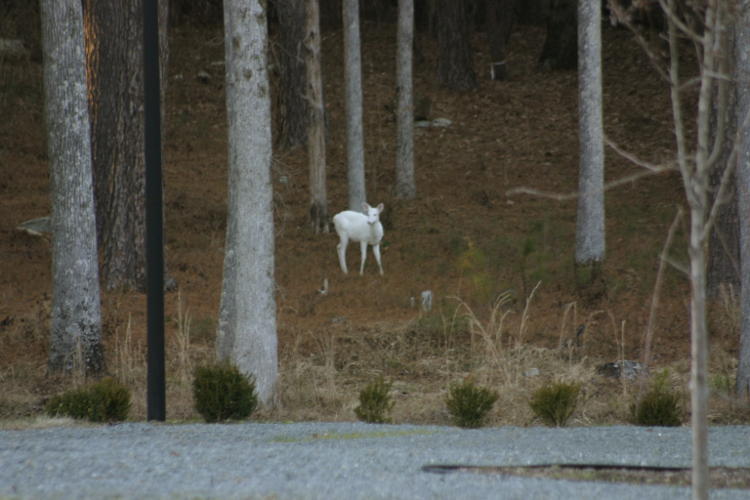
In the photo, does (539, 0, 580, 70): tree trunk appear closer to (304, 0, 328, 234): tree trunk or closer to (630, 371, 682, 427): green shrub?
(304, 0, 328, 234): tree trunk

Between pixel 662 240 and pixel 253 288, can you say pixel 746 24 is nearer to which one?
pixel 253 288

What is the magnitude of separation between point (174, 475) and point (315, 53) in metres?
14.9

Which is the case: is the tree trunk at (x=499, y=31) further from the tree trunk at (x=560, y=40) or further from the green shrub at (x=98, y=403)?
the green shrub at (x=98, y=403)

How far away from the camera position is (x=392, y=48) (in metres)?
34.5

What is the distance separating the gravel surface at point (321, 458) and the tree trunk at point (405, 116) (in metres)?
14.1

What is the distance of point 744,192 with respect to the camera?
10.6 metres

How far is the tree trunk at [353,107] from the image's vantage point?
20.7 m

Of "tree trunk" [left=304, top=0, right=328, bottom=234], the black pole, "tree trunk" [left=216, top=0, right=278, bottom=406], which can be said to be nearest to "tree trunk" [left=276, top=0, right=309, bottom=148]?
"tree trunk" [left=304, top=0, right=328, bottom=234]

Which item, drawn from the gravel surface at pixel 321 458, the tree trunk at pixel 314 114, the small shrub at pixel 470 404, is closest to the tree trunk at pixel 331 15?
the tree trunk at pixel 314 114

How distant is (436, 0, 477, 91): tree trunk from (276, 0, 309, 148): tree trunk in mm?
7034

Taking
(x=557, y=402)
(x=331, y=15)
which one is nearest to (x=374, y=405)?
(x=557, y=402)

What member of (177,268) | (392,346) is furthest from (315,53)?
(392,346)

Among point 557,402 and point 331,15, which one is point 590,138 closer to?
point 557,402

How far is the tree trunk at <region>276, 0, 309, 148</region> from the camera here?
24203mm
